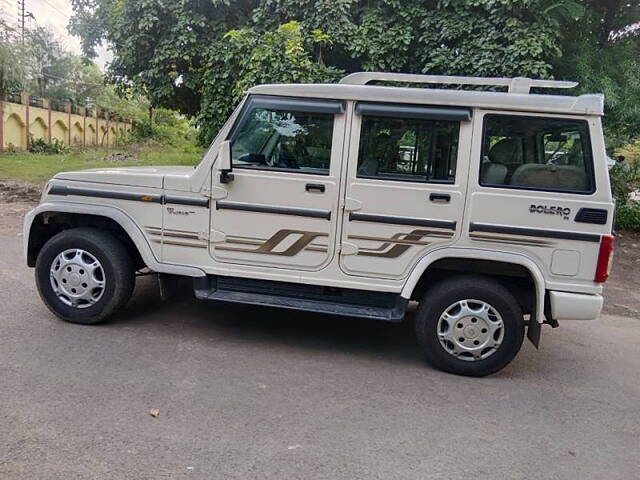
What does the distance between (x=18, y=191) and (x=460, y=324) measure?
39.3 feet

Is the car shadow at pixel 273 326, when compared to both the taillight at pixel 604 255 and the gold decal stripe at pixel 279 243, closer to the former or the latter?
the gold decal stripe at pixel 279 243

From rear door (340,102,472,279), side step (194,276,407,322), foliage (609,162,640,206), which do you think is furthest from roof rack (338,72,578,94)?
foliage (609,162,640,206)

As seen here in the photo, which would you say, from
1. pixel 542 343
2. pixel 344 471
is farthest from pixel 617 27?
pixel 344 471

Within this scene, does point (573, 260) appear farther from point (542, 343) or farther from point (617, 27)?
point (617, 27)

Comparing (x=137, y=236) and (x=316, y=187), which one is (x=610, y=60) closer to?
(x=316, y=187)

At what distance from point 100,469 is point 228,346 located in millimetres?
1884

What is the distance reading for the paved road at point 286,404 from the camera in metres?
3.02

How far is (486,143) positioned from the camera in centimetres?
424

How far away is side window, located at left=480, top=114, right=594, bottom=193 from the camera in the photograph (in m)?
4.15

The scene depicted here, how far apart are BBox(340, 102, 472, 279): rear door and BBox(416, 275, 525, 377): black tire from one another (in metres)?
0.34

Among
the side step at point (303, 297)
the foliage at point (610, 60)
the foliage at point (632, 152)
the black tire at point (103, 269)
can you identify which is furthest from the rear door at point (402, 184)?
the foliage at point (632, 152)

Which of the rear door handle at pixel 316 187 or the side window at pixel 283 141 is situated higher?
the side window at pixel 283 141

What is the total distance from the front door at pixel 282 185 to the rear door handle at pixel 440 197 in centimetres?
74

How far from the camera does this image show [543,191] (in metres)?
4.16
